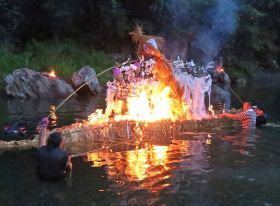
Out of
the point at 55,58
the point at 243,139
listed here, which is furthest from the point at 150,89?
the point at 55,58

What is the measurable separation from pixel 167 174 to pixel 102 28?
28.4 m

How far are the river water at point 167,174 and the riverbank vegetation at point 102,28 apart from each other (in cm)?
1869

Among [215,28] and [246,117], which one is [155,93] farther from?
[215,28]

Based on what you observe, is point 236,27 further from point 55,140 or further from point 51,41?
point 55,140

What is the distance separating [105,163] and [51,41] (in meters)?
26.9

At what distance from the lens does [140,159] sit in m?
14.2

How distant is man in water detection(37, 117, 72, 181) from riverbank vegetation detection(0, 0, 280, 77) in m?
22.1

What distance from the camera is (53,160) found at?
36.9 feet

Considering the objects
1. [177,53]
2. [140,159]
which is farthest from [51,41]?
[140,159]

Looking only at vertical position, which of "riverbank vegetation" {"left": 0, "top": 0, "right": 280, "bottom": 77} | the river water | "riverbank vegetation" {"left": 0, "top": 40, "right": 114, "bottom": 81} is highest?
"riverbank vegetation" {"left": 0, "top": 0, "right": 280, "bottom": 77}

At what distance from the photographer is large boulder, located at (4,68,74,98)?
1185 inches

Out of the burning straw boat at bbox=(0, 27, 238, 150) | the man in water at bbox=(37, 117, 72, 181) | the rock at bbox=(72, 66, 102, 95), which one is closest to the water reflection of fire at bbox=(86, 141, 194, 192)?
the man in water at bbox=(37, 117, 72, 181)

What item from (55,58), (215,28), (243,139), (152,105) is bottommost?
(243,139)

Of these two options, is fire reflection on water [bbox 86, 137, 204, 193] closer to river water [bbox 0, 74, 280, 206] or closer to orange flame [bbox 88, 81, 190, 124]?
river water [bbox 0, 74, 280, 206]
